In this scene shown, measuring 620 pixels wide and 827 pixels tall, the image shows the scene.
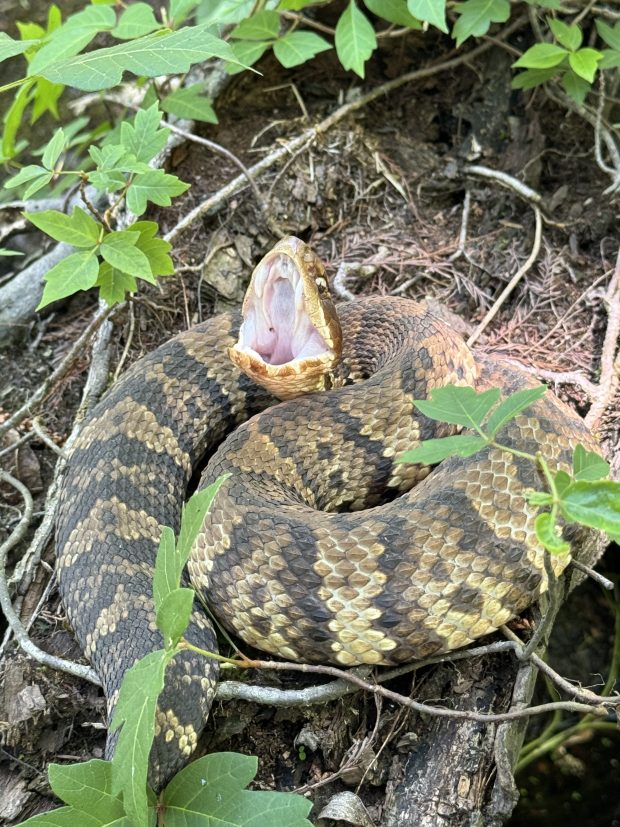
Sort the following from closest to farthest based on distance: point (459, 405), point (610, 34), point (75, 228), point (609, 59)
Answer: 1. point (459, 405)
2. point (75, 228)
3. point (609, 59)
4. point (610, 34)

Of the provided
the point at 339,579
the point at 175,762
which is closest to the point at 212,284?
the point at 339,579

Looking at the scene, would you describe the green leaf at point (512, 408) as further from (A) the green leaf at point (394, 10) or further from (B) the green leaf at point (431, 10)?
(A) the green leaf at point (394, 10)

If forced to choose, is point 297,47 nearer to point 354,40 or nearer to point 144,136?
point 354,40

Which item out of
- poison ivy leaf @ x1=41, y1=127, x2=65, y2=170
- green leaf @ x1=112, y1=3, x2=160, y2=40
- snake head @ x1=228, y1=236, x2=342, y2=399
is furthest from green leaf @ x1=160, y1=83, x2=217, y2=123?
poison ivy leaf @ x1=41, y1=127, x2=65, y2=170

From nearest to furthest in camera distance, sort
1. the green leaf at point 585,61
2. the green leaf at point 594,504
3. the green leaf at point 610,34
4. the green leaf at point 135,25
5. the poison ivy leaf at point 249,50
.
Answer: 1. the green leaf at point 594,504
2. the green leaf at point 135,25
3. the green leaf at point 585,61
4. the green leaf at point 610,34
5. the poison ivy leaf at point 249,50

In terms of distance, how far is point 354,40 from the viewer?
347 centimetres

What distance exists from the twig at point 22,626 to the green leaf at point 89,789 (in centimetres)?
71

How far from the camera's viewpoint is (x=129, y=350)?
3709 millimetres

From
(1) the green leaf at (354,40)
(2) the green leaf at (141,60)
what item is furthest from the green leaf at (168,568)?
(1) the green leaf at (354,40)

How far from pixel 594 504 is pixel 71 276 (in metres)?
1.95

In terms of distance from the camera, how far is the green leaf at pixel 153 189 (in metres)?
2.89

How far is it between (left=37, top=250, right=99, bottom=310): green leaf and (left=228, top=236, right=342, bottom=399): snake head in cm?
60

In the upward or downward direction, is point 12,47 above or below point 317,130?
above

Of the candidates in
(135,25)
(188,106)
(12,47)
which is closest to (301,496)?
(12,47)
